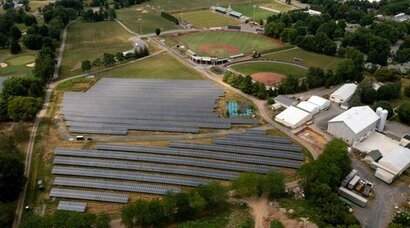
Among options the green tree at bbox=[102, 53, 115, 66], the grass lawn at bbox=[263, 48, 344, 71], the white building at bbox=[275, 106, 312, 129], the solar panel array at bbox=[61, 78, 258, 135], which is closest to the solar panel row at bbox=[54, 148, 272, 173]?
the solar panel array at bbox=[61, 78, 258, 135]

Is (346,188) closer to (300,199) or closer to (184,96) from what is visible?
(300,199)

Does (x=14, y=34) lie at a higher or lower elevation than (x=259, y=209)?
higher

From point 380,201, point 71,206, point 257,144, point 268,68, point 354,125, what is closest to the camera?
point 71,206

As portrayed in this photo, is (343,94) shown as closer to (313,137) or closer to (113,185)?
(313,137)

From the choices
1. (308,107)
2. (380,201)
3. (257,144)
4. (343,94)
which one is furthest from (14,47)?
(380,201)

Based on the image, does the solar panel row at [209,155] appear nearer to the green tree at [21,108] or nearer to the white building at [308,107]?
the white building at [308,107]

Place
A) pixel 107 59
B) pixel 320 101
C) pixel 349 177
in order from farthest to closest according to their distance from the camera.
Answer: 1. pixel 107 59
2. pixel 320 101
3. pixel 349 177
